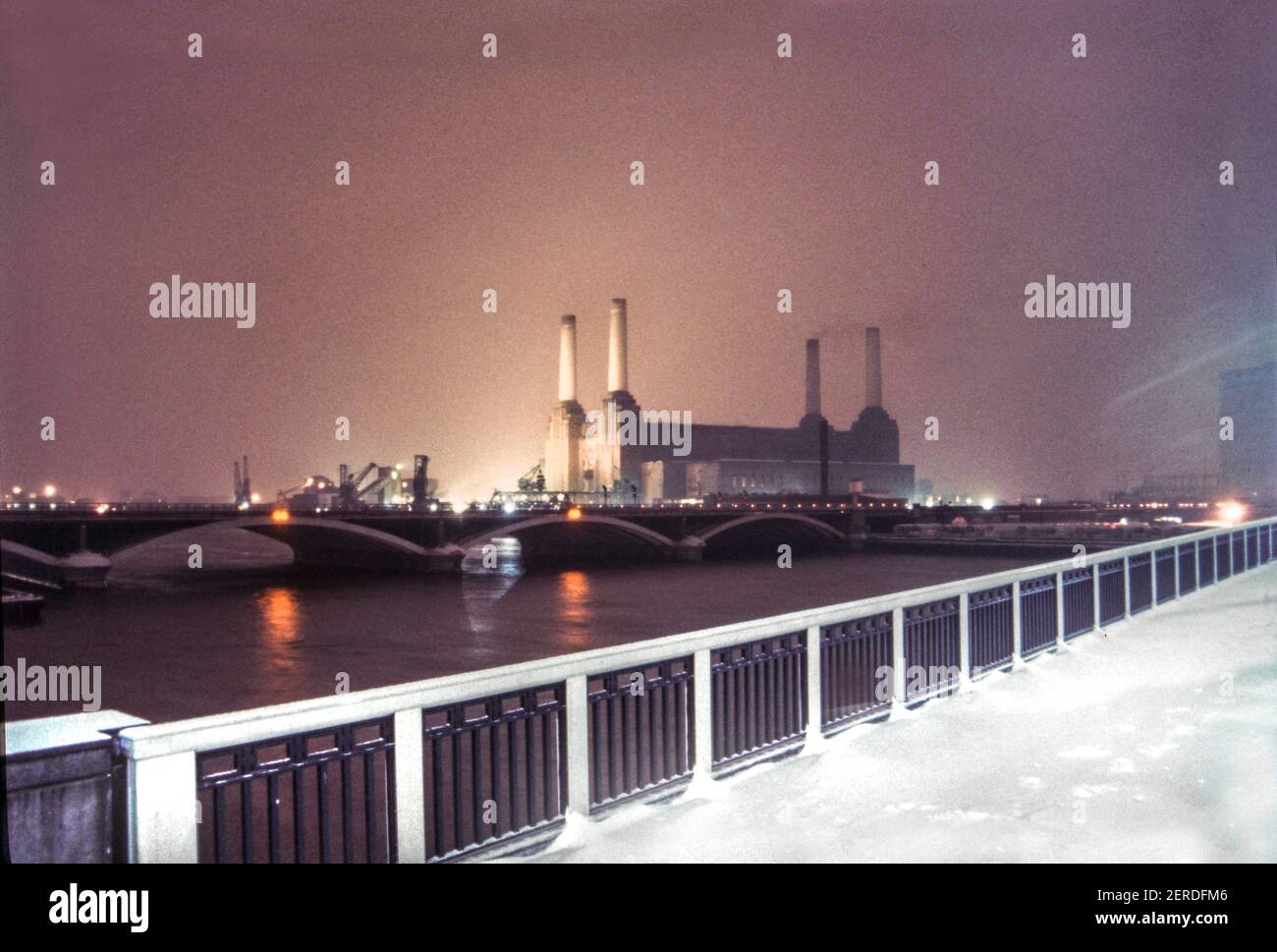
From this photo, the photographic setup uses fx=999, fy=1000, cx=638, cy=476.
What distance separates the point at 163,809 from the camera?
4371 millimetres

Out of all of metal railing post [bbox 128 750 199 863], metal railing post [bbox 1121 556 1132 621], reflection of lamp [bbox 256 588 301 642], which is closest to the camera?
metal railing post [bbox 128 750 199 863]

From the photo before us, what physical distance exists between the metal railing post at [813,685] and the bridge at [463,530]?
4458 cm

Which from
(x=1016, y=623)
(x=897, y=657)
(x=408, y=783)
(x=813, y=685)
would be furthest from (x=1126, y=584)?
(x=408, y=783)

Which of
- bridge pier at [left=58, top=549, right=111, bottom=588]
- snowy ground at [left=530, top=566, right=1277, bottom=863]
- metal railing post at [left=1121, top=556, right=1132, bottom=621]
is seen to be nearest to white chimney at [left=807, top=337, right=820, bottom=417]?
bridge pier at [left=58, top=549, right=111, bottom=588]

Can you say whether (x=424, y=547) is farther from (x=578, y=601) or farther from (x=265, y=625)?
(x=265, y=625)

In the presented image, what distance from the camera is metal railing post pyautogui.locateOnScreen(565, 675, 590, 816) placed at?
21.0 ft

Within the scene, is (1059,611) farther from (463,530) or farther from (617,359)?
(617,359)

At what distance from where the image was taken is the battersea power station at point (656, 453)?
452ft

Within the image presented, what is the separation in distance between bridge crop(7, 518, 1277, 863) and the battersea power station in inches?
4498

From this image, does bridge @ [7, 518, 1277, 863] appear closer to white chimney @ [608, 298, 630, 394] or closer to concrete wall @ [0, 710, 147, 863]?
concrete wall @ [0, 710, 147, 863]

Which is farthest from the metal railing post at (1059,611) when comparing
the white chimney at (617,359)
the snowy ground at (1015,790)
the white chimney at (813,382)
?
the white chimney at (813,382)
